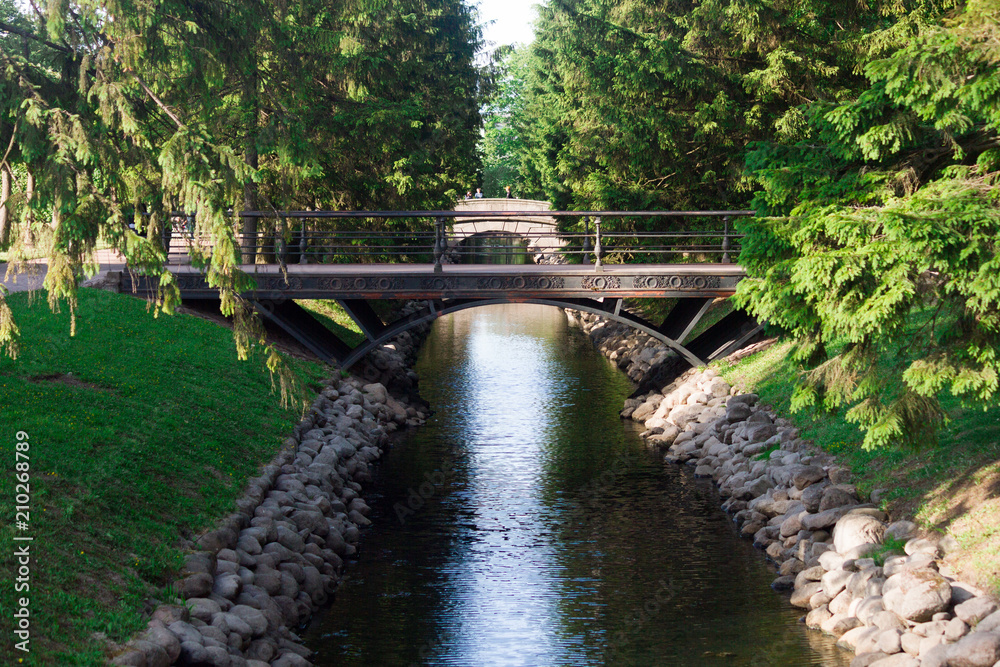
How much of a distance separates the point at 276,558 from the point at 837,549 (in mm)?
6780

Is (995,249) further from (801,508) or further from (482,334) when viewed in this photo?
(482,334)

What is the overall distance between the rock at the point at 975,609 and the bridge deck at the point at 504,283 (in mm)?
9810

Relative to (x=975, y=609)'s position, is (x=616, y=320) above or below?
above

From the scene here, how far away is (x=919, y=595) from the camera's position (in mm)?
9109

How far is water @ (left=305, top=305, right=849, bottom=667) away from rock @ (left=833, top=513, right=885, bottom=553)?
3.38 ft

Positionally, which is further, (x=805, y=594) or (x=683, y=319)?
(x=683, y=319)

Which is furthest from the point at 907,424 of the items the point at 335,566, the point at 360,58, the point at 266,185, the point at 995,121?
the point at 266,185

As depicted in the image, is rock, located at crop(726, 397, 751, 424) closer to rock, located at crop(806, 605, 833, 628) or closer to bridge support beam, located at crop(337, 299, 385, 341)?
rock, located at crop(806, 605, 833, 628)

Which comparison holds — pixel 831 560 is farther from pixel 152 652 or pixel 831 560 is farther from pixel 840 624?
pixel 152 652

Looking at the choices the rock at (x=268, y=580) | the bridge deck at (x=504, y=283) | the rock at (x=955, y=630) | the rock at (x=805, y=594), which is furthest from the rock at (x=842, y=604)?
the bridge deck at (x=504, y=283)

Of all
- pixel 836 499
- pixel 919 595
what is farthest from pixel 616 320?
pixel 919 595

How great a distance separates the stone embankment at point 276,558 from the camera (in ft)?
27.4

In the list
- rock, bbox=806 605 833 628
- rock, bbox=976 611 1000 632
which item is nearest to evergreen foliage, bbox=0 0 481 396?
rock, bbox=806 605 833 628

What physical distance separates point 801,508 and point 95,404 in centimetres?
965
